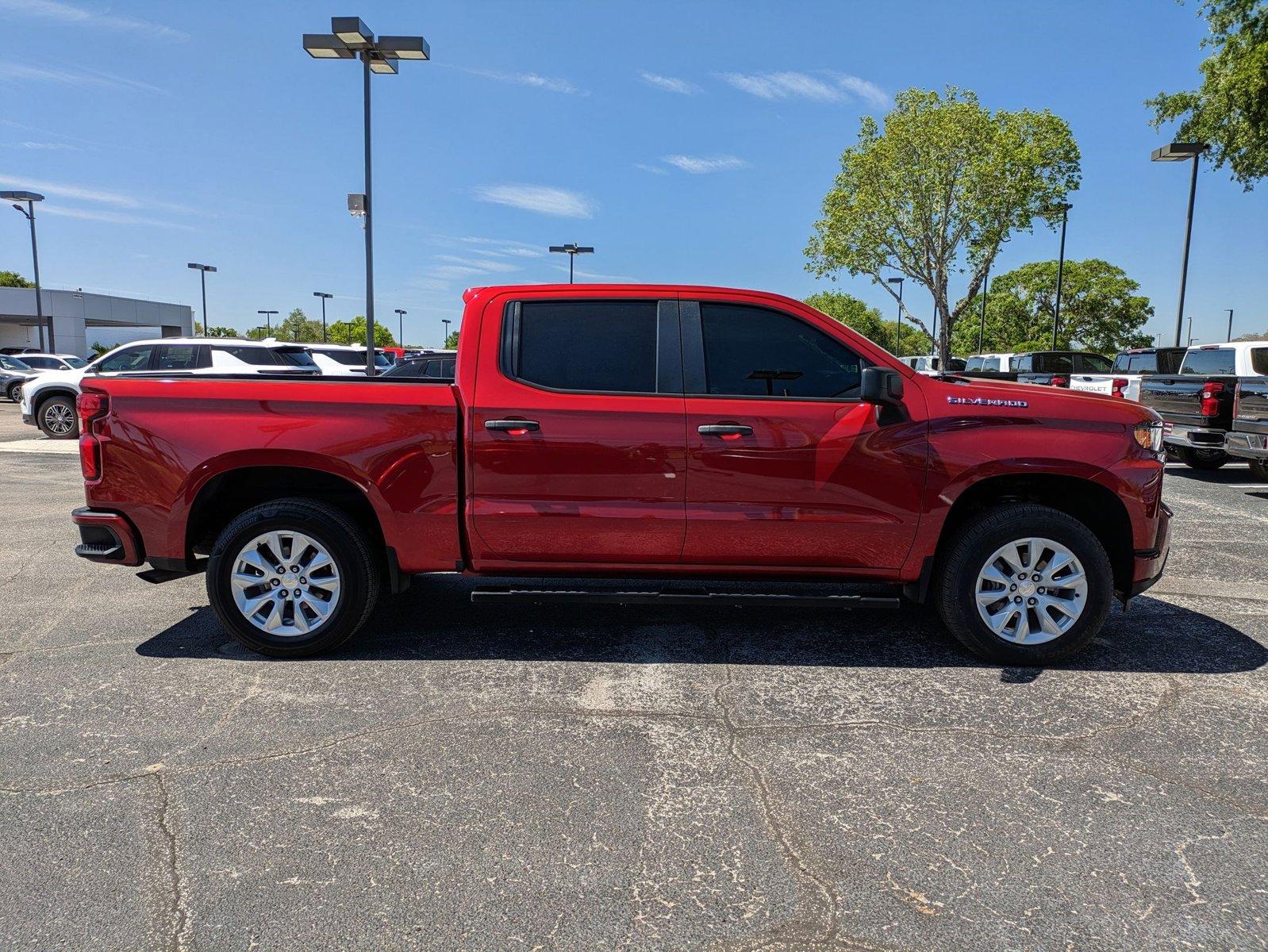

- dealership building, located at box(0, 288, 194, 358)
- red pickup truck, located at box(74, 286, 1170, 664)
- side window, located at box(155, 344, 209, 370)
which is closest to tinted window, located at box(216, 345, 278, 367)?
side window, located at box(155, 344, 209, 370)

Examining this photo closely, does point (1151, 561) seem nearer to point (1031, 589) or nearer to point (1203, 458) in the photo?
point (1031, 589)

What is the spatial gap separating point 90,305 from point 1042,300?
74195 millimetres

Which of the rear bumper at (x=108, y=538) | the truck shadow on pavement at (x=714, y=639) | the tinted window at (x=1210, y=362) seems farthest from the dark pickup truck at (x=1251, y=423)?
the rear bumper at (x=108, y=538)

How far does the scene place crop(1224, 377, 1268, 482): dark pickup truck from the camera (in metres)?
9.94

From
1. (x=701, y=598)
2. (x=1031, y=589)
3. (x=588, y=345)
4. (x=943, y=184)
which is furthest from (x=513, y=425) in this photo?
(x=943, y=184)

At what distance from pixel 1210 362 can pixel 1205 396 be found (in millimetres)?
1504

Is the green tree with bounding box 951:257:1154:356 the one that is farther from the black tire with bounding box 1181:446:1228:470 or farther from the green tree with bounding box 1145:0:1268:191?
the black tire with bounding box 1181:446:1228:470

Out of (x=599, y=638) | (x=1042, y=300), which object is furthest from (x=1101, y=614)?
(x=1042, y=300)

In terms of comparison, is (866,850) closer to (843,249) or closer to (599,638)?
(599,638)

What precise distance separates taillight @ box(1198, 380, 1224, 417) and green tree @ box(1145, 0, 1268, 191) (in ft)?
35.1

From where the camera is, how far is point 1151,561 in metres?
4.42

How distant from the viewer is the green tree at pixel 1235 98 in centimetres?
1789

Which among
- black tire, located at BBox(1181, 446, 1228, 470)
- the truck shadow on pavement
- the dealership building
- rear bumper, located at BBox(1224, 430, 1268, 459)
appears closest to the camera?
the truck shadow on pavement

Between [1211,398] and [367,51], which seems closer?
[1211,398]
